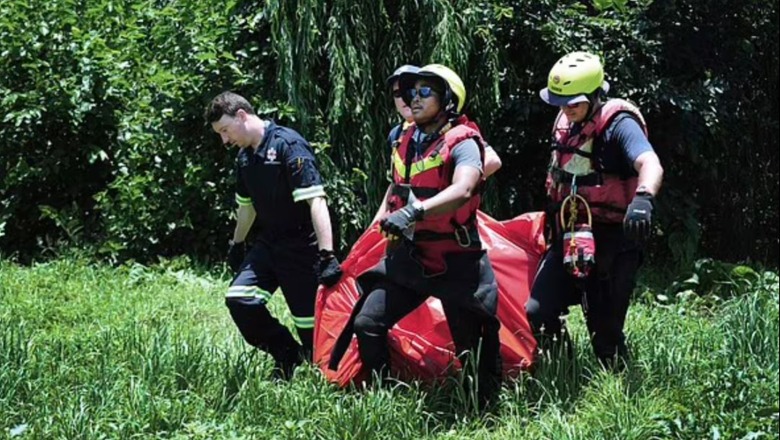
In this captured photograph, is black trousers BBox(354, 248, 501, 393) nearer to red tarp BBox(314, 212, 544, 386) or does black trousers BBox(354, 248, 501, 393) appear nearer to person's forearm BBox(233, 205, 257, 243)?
red tarp BBox(314, 212, 544, 386)

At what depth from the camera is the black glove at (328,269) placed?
18.9ft

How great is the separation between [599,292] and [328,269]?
4.60 feet

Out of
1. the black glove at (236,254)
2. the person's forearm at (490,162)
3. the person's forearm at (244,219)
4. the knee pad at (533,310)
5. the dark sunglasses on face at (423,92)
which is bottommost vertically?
the knee pad at (533,310)

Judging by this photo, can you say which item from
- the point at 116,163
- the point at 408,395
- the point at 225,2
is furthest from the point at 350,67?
the point at 408,395

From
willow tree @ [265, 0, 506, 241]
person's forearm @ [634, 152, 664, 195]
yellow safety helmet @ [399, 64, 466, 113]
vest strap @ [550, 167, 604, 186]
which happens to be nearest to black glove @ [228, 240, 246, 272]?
yellow safety helmet @ [399, 64, 466, 113]

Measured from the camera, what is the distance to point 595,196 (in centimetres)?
535

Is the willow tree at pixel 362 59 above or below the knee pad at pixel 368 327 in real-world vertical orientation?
above

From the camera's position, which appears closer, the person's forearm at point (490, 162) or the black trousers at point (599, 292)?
the black trousers at point (599, 292)

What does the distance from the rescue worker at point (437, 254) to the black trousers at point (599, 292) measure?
0.94 feet

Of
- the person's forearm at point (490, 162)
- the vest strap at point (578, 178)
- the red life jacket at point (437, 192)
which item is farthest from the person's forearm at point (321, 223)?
the vest strap at point (578, 178)

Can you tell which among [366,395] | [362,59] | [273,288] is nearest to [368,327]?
[366,395]

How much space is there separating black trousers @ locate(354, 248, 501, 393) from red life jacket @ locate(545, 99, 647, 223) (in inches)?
23.5

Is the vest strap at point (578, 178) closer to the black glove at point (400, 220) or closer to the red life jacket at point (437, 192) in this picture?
the red life jacket at point (437, 192)

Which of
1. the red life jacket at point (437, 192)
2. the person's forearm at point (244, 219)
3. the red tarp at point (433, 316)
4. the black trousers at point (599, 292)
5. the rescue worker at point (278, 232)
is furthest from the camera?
the person's forearm at point (244, 219)
